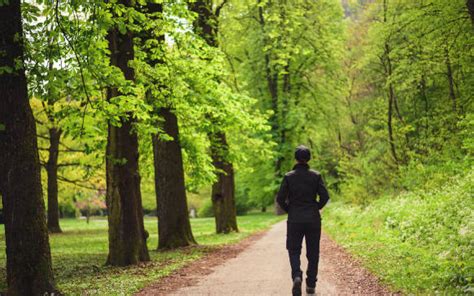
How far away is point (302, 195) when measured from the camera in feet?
26.2

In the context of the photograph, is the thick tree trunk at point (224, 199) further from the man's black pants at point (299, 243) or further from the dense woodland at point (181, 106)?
the man's black pants at point (299, 243)

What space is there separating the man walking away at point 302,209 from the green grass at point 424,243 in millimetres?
1551

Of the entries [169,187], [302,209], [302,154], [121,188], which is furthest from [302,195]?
[169,187]

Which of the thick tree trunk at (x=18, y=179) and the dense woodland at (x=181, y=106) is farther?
the dense woodland at (x=181, y=106)

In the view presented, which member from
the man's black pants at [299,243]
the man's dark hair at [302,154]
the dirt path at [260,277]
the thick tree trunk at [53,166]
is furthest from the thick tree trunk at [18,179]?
the thick tree trunk at [53,166]

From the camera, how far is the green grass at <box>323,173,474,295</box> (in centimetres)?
804

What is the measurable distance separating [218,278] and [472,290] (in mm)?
5583

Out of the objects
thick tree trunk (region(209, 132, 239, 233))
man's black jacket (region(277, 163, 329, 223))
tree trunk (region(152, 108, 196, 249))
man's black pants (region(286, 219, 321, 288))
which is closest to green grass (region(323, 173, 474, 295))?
man's black pants (region(286, 219, 321, 288))

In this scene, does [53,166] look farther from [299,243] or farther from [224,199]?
[299,243]

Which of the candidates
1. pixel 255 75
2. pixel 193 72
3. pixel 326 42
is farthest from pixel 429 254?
pixel 255 75

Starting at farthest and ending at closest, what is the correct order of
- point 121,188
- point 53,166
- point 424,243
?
point 53,166
point 121,188
point 424,243

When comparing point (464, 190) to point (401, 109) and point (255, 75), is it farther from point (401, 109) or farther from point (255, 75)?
point (255, 75)

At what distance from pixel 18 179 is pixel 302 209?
15.1 ft

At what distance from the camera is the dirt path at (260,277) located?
9.12 m
